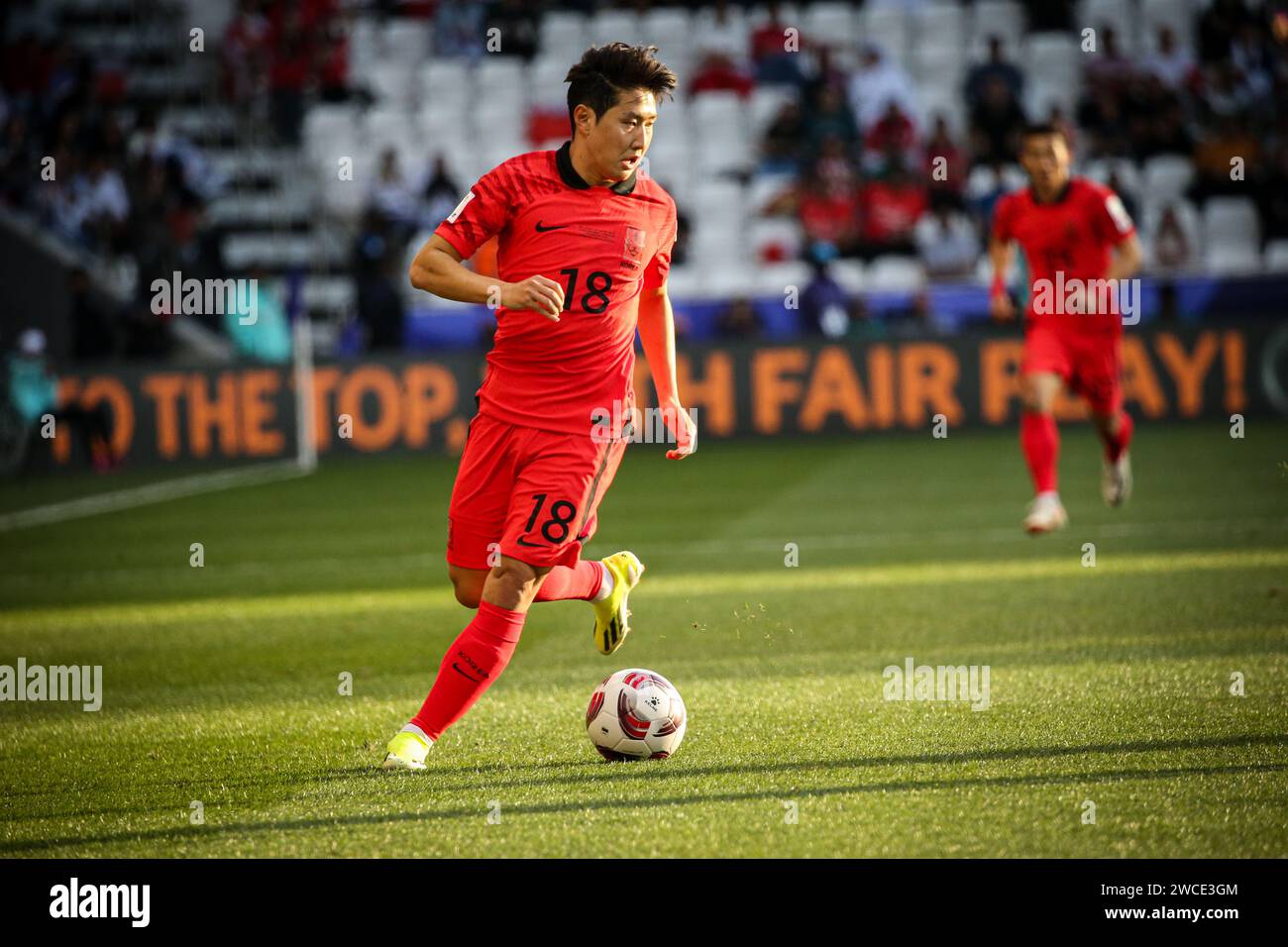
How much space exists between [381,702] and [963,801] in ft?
8.62

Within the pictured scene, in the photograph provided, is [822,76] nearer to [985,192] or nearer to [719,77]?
[719,77]

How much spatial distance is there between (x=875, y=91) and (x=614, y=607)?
664 inches

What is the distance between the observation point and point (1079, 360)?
32.4 ft

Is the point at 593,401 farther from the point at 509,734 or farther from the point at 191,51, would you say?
the point at 191,51

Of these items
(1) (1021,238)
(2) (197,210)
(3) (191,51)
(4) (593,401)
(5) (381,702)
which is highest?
(3) (191,51)

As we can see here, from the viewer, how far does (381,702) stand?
643cm

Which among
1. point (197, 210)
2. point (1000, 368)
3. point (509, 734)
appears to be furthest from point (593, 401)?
point (197, 210)

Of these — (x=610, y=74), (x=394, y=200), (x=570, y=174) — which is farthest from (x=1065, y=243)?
(x=394, y=200)

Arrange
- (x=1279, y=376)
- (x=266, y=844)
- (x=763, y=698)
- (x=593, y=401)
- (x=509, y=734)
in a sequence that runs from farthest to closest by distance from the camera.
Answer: (x=1279, y=376) < (x=763, y=698) < (x=509, y=734) < (x=593, y=401) < (x=266, y=844)

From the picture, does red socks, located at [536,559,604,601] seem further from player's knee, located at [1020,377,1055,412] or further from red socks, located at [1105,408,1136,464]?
red socks, located at [1105,408,1136,464]

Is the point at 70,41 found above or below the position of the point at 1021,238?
above

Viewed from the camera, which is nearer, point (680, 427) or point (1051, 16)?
point (680, 427)

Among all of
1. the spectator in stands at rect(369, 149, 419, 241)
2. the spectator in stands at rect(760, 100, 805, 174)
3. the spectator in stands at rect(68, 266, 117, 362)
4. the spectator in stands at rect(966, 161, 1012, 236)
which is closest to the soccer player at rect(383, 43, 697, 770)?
the spectator in stands at rect(966, 161, 1012, 236)

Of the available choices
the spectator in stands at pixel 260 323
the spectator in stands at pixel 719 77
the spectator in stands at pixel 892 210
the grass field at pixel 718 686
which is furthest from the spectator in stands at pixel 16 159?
the spectator in stands at pixel 892 210
